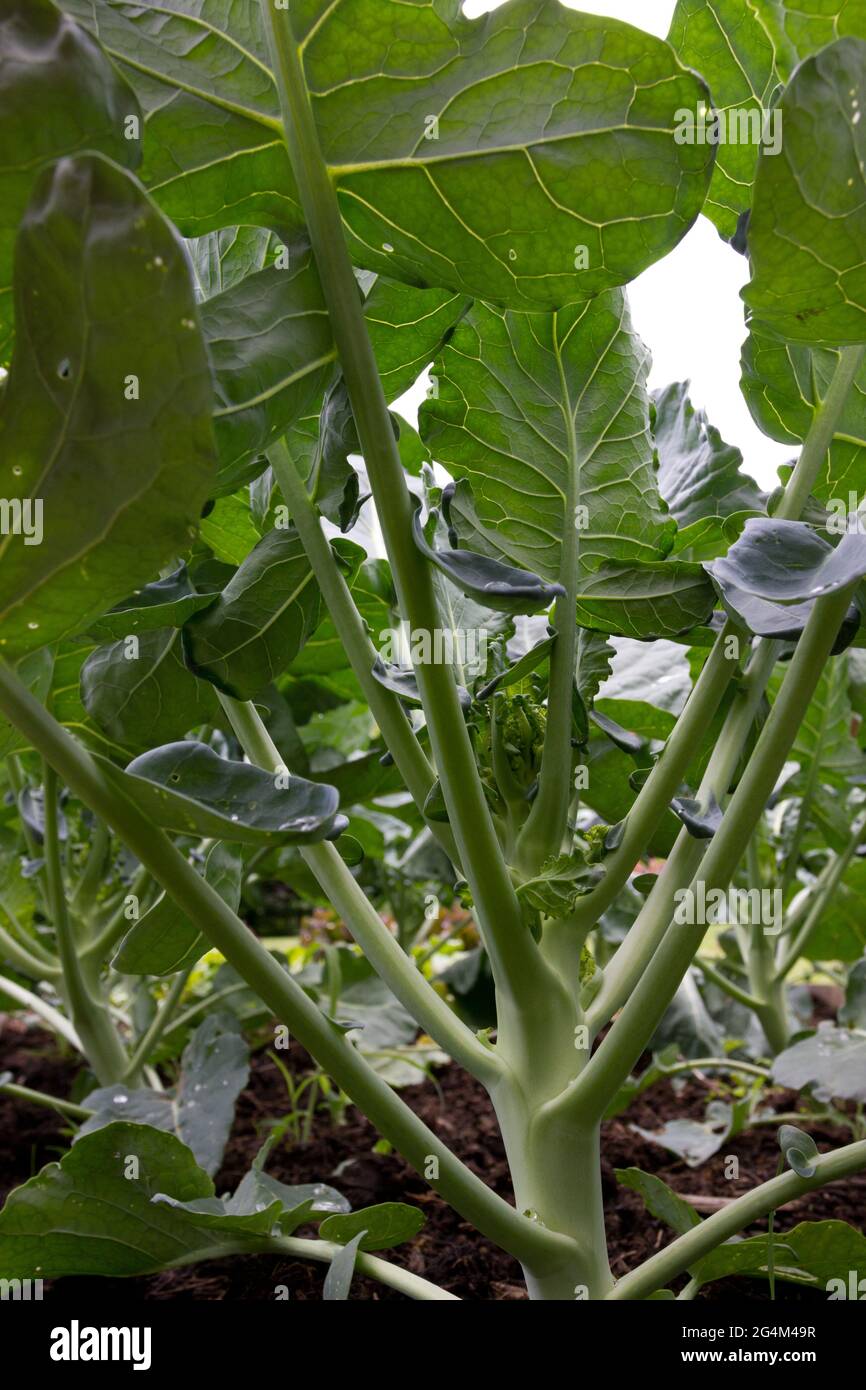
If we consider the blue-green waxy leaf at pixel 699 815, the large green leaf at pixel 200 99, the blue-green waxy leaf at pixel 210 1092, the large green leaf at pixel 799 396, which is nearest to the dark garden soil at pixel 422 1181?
the blue-green waxy leaf at pixel 210 1092

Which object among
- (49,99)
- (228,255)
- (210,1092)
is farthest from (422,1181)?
(49,99)

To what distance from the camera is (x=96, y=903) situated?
1217 mm

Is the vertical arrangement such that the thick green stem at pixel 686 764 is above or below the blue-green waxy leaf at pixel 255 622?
below

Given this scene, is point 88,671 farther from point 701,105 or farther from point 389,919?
point 389,919

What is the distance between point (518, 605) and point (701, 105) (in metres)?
0.24

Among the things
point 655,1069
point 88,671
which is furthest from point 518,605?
point 655,1069

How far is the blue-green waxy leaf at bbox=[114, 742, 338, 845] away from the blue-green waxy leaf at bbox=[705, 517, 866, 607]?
0.21 m

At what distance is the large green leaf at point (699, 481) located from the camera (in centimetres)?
77

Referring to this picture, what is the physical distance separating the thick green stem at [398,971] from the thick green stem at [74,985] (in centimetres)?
41

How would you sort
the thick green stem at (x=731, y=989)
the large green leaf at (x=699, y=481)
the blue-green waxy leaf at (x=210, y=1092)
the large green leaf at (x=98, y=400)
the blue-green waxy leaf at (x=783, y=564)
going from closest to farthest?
the large green leaf at (x=98, y=400) → the blue-green waxy leaf at (x=783, y=564) → the large green leaf at (x=699, y=481) → the blue-green waxy leaf at (x=210, y=1092) → the thick green stem at (x=731, y=989)

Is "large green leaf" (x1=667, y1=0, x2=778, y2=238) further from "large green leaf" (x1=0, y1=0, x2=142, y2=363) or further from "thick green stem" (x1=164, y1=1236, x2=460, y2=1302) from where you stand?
"thick green stem" (x1=164, y1=1236, x2=460, y2=1302)

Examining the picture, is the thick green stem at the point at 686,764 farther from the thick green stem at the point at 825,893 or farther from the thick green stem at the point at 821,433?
the thick green stem at the point at 825,893

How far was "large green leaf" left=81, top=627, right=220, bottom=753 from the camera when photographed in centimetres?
67
